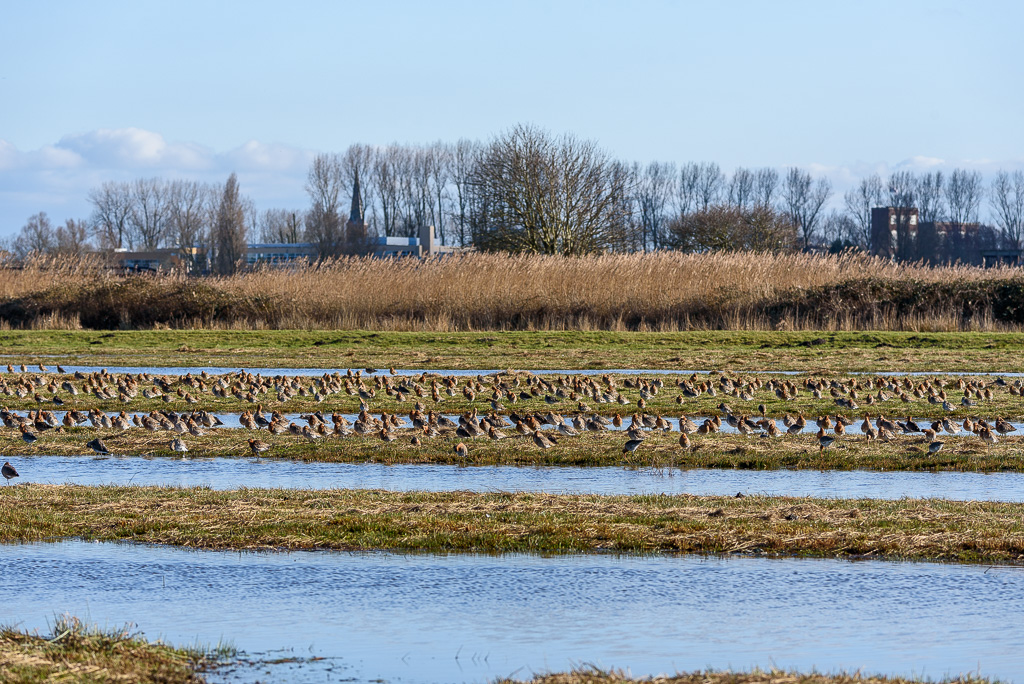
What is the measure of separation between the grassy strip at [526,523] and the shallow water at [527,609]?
272 millimetres

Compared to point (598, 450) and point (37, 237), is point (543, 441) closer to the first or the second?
point (598, 450)

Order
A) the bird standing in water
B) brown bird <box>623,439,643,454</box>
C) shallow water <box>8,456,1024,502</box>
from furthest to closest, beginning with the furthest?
the bird standing in water < brown bird <box>623,439,643,454</box> < shallow water <box>8,456,1024,502</box>

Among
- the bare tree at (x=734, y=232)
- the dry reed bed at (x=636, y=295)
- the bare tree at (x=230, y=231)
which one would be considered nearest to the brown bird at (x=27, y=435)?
the dry reed bed at (x=636, y=295)

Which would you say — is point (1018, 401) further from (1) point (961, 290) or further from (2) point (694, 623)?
(1) point (961, 290)

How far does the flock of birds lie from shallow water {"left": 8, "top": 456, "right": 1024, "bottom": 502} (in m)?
0.62

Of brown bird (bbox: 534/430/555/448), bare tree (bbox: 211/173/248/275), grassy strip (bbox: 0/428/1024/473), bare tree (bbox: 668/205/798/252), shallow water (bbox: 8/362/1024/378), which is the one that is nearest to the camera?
grassy strip (bbox: 0/428/1024/473)

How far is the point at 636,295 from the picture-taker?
31.4 meters

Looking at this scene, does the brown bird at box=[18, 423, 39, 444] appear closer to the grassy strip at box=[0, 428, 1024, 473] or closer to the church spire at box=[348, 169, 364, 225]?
the grassy strip at box=[0, 428, 1024, 473]

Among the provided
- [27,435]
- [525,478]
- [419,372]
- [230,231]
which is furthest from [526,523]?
[230,231]

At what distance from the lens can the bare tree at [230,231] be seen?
8388 centimetres

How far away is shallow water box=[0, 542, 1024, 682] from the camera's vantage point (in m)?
6.05

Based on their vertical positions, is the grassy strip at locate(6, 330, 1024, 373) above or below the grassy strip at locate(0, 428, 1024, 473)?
above

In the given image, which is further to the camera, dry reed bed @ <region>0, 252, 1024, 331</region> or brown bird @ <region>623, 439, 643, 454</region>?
dry reed bed @ <region>0, 252, 1024, 331</region>

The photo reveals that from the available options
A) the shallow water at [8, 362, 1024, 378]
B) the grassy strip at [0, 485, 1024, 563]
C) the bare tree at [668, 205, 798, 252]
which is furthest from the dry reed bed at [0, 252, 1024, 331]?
the bare tree at [668, 205, 798, 252]
